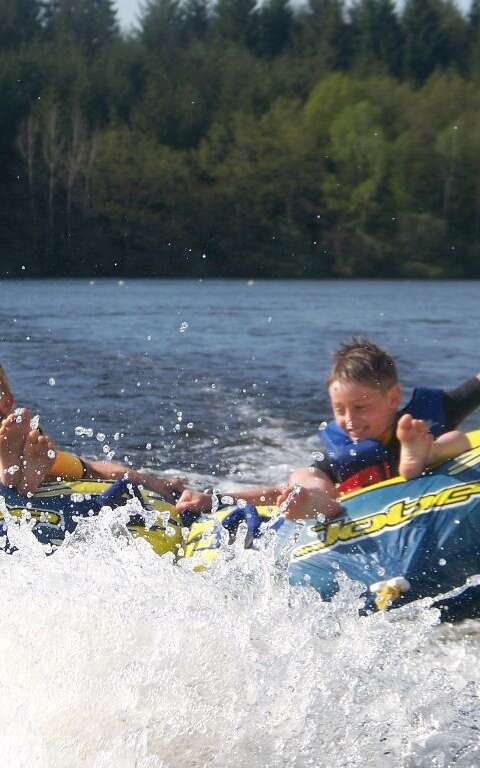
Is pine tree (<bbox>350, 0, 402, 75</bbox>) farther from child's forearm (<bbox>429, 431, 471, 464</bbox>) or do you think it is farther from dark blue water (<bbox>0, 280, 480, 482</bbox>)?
child's forearm (<bbox>429, 431, 471, 464</bbox>)

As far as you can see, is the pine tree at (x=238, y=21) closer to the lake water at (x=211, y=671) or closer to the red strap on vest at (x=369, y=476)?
the red strap on vest at (x=369, y=476)

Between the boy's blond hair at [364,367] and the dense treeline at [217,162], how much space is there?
23154mm

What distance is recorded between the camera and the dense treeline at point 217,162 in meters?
A: 28.4

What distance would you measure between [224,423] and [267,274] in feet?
66.6

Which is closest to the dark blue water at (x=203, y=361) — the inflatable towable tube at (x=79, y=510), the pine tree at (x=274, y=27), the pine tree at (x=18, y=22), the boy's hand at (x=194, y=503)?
the boy's hand at (x=194, y=503)

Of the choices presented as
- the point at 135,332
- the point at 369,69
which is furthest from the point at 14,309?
the point at 369,69

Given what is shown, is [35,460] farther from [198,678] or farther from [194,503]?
[198,678]

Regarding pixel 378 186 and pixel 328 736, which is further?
pixel 378 186

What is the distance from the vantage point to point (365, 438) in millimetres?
3682

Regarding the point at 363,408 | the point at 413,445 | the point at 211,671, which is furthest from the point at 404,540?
the point at 211,671

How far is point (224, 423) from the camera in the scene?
798 centimetres

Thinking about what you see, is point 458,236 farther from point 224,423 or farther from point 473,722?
point 473,722

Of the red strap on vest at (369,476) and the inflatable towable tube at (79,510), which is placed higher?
the red strap on vest at (369,476)

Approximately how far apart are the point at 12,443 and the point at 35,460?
0.33 ft
